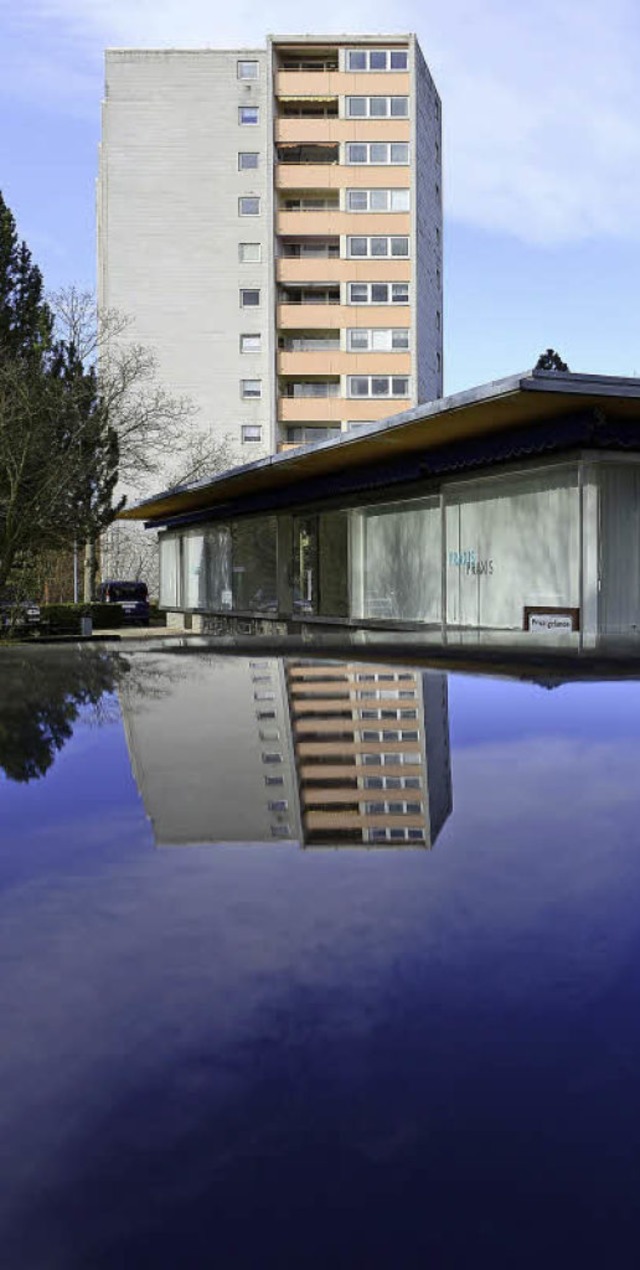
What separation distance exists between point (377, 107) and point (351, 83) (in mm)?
1749

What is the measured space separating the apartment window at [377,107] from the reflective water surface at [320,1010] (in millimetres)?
62477

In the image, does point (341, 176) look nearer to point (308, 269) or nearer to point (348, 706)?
point (308, 269)

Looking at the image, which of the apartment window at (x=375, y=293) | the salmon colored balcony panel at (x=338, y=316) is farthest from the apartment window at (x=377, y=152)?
the salmon colored balcony panel at (x=338, y=316)

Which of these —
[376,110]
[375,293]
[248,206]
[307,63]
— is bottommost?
[375,293]

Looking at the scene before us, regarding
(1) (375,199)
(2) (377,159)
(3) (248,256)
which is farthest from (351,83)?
(3) (248,256)

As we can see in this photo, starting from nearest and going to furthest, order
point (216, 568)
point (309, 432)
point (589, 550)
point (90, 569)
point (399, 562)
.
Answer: point (589, 550), point (399, 562), point (216, 568), point (90, 569), point (309, 432)

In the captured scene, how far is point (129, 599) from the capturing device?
46750mm

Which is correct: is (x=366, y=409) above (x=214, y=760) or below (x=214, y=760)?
above

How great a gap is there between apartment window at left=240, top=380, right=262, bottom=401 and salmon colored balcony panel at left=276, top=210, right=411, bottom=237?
7.63 m

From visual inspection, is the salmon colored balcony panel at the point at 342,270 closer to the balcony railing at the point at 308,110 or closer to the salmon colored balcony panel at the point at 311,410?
the salmon colored balcony panel at the point at 311,410

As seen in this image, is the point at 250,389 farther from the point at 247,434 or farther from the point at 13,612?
the point at 13,612

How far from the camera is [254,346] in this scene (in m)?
64.8

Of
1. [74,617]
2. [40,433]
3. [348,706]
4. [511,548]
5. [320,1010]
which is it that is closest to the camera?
[320,1010]

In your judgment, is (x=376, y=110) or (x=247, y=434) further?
(x=247, y=434)
